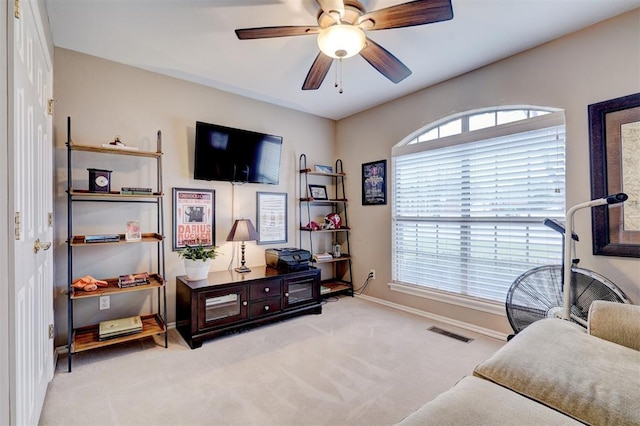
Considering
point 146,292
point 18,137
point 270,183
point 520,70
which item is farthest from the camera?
point 270,183

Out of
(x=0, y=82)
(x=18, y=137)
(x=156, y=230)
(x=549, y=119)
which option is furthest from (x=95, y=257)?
(x=549, y=119)

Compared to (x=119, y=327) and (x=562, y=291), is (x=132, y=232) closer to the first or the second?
(x=119, y=327)

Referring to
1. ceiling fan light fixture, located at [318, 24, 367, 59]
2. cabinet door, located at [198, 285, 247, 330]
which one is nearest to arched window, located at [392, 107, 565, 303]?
ceiling fan light fixture, located at [318, 24, 367, 59]

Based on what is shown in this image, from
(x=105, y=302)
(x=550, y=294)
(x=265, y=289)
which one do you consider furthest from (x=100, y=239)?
(x=550, y=294)

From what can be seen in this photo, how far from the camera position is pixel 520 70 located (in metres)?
2.72

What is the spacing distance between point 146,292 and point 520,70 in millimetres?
4129

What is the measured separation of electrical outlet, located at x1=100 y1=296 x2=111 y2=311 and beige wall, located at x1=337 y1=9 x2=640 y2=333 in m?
3.02

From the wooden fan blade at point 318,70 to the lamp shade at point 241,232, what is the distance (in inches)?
62.1

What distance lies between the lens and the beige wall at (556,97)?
2191 mm

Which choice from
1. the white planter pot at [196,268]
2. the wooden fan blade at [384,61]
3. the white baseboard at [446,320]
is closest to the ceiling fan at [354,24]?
the wooden fan blade at [384,61]

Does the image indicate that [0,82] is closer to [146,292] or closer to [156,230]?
[156,230]

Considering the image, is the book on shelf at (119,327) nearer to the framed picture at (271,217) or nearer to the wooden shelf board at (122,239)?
the wooden shelf board at (122,239)

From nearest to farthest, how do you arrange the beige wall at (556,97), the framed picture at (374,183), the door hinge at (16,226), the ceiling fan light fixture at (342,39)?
the door hinge at (16,226) → the ceiling fan light fixture at (342,39) → the beige wall at (556,97) → the framed picture at (374,183)

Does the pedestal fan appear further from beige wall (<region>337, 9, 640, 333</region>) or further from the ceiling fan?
the ceiling fan
